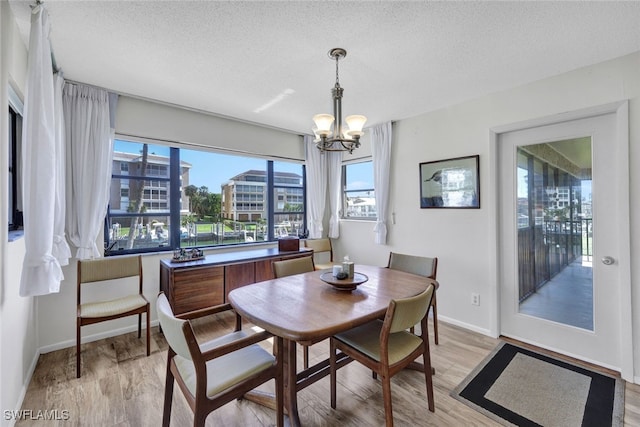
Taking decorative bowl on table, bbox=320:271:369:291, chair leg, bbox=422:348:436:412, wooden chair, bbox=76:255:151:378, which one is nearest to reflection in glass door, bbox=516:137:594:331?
chair leg, bbox=422:348:436:412

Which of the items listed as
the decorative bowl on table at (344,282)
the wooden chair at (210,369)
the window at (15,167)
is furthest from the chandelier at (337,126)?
the window at (15,167)

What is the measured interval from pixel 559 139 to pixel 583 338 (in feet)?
5.91

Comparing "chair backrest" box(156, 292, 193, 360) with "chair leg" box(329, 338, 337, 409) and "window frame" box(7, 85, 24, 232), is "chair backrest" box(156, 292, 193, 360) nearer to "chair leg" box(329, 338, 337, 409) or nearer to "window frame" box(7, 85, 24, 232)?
"chair leg" box(329, 338, 337, 409)

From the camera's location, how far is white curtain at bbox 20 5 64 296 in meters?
1.61

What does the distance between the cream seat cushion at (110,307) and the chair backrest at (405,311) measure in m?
2.31

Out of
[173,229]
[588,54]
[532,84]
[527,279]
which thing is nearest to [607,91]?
[588,54]

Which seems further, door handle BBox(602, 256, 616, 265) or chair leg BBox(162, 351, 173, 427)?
door handle BBox(602, 256, 616, 265)

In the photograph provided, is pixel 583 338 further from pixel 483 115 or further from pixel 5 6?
pixel 5 6

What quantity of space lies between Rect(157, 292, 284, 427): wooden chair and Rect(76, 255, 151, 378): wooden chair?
1243 mm

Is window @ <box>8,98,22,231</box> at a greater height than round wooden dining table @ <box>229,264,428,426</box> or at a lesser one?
greater

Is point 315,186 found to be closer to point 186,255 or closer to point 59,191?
point 186,255

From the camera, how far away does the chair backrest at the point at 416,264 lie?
261 cm

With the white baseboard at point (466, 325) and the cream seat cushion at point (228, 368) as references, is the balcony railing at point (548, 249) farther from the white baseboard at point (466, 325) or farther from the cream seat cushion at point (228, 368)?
the cream seat cushion at point (228, 368)

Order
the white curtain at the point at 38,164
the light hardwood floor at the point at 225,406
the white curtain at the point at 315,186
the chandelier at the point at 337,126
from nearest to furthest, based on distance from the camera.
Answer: the white curtain at the point at 38,164
the light hardwood floor at the point at 225,406
the chandelier at the point at 337,126
the white curtain at the point at 315,186
